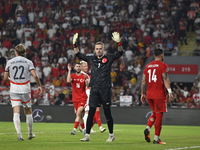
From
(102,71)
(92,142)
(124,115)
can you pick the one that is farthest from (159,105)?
(124,115)

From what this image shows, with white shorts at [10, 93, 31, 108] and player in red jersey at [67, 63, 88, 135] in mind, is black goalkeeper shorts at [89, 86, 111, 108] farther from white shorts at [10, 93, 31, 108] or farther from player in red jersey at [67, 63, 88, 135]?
player in red jersey at [67, 63, 88, 135]

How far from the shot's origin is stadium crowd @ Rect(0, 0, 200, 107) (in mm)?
22719

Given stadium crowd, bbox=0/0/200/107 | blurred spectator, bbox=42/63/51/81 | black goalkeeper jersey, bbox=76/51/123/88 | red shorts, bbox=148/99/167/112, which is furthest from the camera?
stadium crowd, bbox=0/0/200/107

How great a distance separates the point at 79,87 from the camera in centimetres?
1141

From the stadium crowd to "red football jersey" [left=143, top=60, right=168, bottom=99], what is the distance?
498 inches

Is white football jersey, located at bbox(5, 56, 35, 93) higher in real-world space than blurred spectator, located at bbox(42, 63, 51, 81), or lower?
higher

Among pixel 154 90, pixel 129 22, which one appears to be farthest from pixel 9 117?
pixel 154 90

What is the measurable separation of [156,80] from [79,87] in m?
3.58

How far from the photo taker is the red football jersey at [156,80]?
27.5ft

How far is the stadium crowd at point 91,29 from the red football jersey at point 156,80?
12.6m

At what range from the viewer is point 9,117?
19766mm

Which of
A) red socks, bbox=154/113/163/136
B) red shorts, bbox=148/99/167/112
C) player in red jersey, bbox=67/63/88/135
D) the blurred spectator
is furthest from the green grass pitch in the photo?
the blurred spectator

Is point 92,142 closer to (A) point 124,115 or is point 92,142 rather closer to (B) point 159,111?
(B) point 159,111

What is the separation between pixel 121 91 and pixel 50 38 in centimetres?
757
